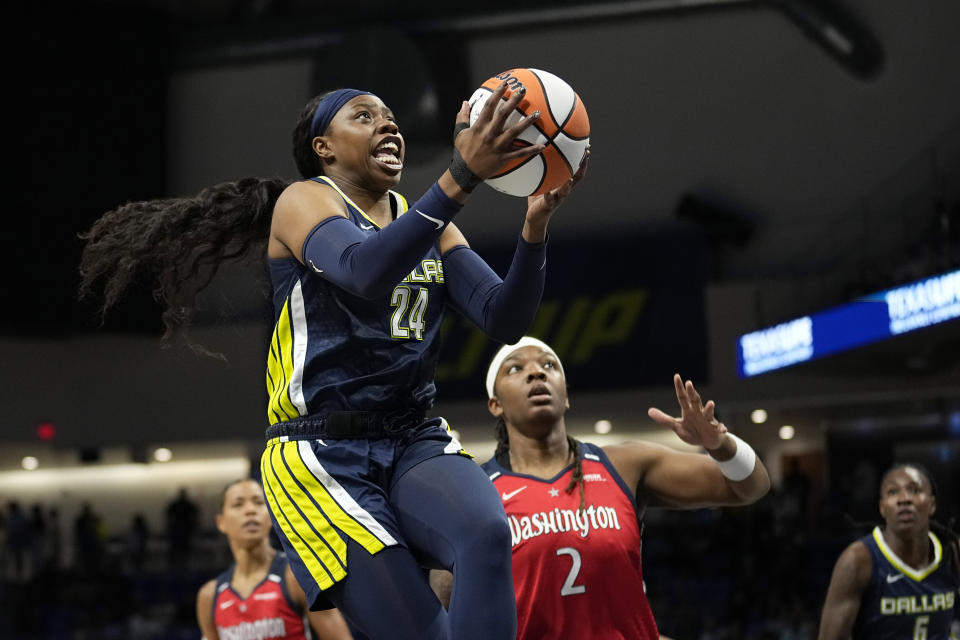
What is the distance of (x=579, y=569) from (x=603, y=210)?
1388cm

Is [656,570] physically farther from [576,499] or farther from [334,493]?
[334,493]

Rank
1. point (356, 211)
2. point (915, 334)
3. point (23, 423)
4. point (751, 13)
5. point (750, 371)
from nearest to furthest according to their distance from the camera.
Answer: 1. point (356, 211)
2. point (915, 334)
3. point (750, 371)
4. point (751, 13)
5. point (23, 423)

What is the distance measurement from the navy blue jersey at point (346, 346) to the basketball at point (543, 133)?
0.35 m

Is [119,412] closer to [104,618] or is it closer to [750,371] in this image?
[104,618]

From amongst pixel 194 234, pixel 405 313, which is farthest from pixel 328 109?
pixel 405 313

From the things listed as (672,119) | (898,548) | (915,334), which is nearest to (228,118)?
(672,119)

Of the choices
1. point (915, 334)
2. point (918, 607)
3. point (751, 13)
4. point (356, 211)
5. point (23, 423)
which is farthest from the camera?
point (23, 423)

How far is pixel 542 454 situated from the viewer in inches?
197

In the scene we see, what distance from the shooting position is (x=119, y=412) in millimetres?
19406

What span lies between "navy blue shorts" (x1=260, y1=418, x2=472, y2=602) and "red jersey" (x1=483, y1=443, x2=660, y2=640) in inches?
61.6

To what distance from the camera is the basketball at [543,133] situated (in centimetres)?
318

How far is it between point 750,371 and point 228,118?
29.3 feet

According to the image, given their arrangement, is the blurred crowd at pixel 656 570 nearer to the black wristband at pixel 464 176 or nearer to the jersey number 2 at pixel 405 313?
the jersey number 2 at pixel 405 313

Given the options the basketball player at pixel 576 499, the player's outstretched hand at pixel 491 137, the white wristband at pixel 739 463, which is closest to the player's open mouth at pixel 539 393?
the basketball player at pixel 576 499
